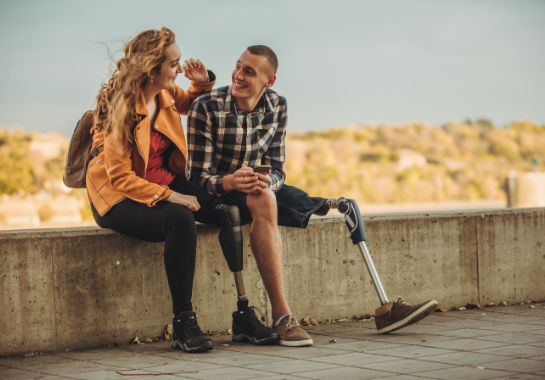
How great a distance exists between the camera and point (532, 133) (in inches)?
2163

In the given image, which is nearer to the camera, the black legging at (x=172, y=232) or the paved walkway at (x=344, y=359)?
the paved walkway at (x=344, y=359)

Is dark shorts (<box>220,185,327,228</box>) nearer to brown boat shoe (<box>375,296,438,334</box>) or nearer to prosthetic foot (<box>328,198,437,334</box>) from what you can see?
prosthetic foot (<box>328,198,437,334</box>)

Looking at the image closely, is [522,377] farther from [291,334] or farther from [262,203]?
[262,203]

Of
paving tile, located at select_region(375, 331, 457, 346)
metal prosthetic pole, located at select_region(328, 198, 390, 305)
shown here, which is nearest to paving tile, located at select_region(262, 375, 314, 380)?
paving tile, located at select_region(375, 331, 457, 346)

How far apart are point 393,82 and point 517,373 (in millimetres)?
54681

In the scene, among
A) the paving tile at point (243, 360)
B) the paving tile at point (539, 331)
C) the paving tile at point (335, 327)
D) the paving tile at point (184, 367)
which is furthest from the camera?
the paving tile at point (335, 327)

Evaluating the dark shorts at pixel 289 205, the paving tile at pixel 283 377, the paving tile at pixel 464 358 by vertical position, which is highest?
the dark shorts at pixel 289 205

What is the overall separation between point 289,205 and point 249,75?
0.83 metres

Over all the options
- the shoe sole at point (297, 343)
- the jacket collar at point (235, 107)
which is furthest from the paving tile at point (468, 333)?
the jacket collar at point (235, 107)

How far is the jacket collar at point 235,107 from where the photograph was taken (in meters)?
4.14

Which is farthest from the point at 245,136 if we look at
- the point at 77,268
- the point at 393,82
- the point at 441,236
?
the point at 393,82

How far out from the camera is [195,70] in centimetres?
426

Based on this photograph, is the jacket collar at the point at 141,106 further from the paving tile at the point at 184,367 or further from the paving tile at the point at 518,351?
the paving tile at the point at 518,351

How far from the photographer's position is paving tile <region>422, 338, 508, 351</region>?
11.9 feet
